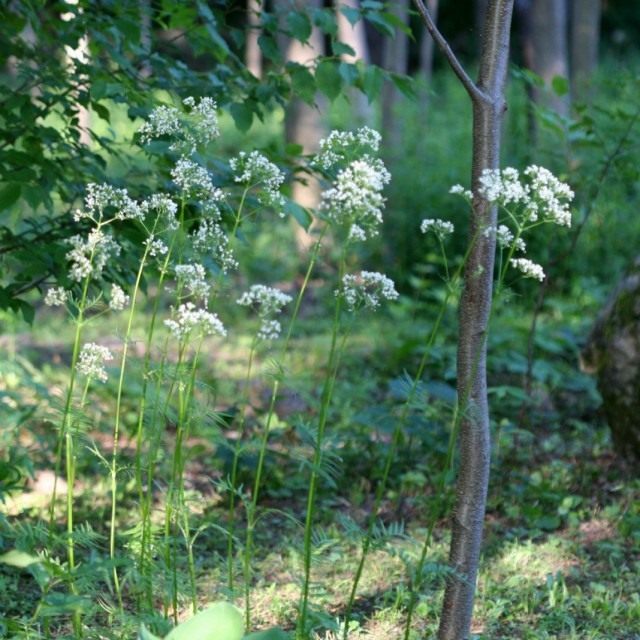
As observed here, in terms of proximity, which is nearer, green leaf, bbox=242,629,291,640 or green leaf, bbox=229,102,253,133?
green leaf, bbox=242,629,291,640

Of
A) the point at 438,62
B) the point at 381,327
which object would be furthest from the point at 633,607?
the point at 438,62

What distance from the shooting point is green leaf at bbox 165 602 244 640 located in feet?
6.84

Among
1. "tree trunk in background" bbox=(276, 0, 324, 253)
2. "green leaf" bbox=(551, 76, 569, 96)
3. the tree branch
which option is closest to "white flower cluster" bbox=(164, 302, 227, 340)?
the tree branch

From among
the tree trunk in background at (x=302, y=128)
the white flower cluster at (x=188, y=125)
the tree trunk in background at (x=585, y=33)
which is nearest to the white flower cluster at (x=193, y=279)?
the white flower cluster at (x=188, y=125)

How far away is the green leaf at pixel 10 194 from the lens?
118 inches

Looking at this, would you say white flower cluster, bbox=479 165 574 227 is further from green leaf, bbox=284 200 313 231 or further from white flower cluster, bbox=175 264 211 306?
green leaf, bbox=284 200 313 231

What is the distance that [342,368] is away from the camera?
20.5ft

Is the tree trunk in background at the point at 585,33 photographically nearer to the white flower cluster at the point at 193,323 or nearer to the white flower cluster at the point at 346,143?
the white flower cluster at the point at 346,143

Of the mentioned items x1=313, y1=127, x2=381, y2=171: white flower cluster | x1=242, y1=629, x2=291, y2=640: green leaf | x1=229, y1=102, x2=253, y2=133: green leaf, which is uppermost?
x1=229, y1=102, x2=253, y2=133: green leaf

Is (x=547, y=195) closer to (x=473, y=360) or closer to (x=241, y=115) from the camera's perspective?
(x=473, y=360)

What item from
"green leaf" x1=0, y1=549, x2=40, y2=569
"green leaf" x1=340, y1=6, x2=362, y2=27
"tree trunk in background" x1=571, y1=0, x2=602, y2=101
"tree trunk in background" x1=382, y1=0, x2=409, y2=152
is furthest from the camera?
"tree trunk in background" x1=571, y1=0, x2=602, y2=101

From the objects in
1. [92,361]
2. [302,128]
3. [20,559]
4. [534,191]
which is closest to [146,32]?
[92,361]

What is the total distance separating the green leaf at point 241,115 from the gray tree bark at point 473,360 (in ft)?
2.65

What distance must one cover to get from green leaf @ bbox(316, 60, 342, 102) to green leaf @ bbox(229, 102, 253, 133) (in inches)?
10.1
